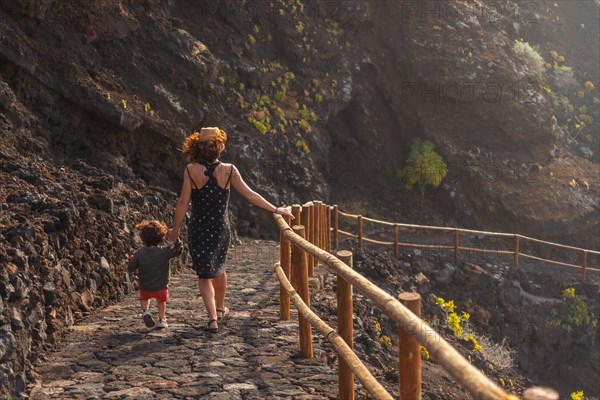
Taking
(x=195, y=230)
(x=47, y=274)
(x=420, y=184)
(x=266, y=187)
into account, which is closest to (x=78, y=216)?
(x=47, y=274)

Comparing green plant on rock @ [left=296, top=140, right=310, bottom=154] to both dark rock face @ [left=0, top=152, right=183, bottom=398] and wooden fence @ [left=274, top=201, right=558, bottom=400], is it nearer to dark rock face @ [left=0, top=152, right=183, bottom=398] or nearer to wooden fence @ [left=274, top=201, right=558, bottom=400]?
dark rock face @ [left=0, top=152, right=183, bottom=398]

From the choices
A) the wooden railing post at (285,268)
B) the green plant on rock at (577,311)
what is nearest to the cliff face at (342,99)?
the green plant on rock at (577,311)

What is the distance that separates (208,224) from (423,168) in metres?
19.0

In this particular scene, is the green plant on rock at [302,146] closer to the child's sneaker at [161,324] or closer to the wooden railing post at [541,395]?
the child's sneaker at [161,324]

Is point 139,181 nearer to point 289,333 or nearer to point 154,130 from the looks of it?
point 154,130

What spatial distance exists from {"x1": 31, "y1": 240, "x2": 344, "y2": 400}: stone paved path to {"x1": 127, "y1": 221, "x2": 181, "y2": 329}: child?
38 centimetres

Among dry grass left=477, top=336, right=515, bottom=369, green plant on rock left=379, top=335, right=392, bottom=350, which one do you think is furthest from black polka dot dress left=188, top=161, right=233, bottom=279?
dry grass left=477, top=336, right=515, bottom=369

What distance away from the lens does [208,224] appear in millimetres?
6391

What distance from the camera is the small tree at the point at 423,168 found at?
80.1 ft

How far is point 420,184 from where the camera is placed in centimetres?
2472

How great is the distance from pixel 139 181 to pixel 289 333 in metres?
7.21

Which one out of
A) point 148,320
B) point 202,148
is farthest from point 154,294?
point 202,148

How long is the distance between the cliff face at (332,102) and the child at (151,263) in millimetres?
7150

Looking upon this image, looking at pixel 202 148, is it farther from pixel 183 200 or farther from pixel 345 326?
pixel 345 326
